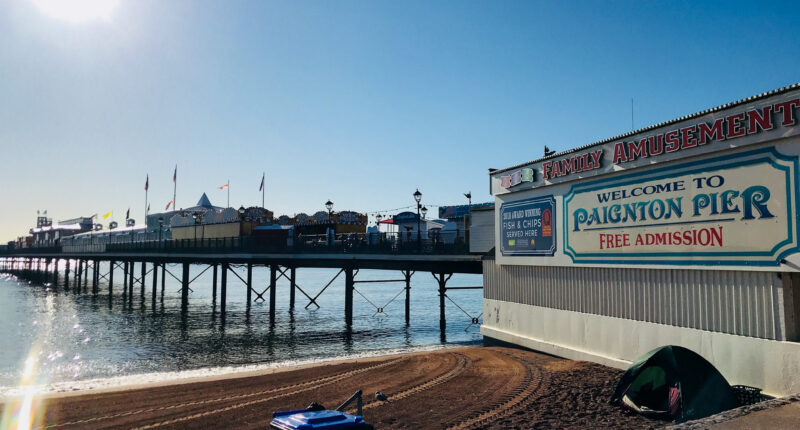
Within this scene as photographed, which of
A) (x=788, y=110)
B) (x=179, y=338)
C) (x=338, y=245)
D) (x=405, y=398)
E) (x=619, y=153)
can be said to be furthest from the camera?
(x=338, y=245)

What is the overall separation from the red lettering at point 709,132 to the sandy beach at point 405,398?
6052 millimetres

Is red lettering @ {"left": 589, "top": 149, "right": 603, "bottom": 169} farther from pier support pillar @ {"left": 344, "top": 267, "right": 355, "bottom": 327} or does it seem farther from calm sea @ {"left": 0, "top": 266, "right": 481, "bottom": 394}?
pier support pillar @ {"left": 344, "top": 267, "right": 355, "bottom": 327}

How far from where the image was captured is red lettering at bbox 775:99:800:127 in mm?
9773

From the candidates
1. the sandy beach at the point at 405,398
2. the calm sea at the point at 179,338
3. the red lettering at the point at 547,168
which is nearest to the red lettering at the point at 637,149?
the red lettering at the point at 547,168

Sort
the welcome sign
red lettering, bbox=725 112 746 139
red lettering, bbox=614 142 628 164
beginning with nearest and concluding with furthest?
the welcome sign → red lettering, bbox=725 112 746 139 → red lettering, bbox=614 142 628 164

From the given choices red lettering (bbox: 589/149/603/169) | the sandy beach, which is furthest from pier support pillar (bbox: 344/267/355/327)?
red lettering (bbox: 589/149/603/169)

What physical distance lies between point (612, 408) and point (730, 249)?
13.8 feet

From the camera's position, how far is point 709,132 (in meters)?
11.4

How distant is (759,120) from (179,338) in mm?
27284

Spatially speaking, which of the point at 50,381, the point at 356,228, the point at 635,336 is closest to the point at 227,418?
the point at 635,336

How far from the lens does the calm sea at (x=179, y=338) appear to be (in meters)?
20.2

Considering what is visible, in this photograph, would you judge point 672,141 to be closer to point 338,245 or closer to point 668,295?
point 668,295

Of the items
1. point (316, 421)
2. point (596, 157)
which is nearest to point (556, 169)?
point (596, 157)

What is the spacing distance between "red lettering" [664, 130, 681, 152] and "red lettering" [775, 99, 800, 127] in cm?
226
